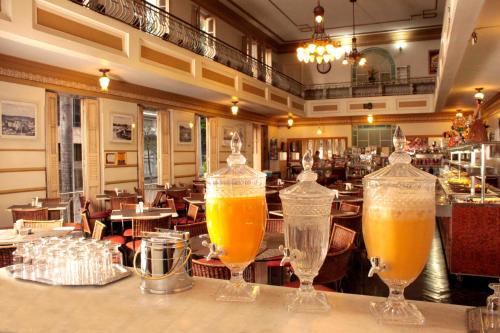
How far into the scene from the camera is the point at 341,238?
3.79m

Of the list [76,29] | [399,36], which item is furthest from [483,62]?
[399,36]

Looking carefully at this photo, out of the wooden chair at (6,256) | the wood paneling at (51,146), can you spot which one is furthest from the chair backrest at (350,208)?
the wood paneling at (51,146)

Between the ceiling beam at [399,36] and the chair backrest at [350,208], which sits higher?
the ceiling beam at [399,36]

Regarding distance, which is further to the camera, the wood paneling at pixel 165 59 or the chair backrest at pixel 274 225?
the wood paneling at pixel 165 59

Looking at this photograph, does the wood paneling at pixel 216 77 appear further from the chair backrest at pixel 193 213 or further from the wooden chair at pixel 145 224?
the wooden chair at pixel 145 224

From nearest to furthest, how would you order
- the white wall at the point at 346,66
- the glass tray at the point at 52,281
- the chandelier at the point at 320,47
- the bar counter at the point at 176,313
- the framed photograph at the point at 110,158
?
the bar counter at the point at 176,313 → the glass tray at the point at 52,281 → the framed photograph at the point at 110,158 → the chandelier at the point at 320,47 → the white wall at the point at 346,66

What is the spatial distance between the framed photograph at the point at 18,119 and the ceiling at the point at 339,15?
7090mm

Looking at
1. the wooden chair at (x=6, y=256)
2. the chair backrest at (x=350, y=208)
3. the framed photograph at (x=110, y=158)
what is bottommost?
the wooden chair at (x=6, y=256)

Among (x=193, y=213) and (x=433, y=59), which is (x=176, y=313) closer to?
(x=193, y=213)

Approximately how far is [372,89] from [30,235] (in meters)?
13.8

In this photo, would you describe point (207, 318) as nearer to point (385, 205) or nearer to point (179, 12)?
point (385, 205)

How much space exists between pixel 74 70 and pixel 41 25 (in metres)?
2.05

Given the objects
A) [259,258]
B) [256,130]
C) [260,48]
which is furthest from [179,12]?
[259,258]

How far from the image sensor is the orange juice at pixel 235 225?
142 centimetres
